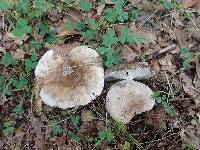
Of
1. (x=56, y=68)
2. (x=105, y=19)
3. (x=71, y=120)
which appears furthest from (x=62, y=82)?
(x=105, y=19)

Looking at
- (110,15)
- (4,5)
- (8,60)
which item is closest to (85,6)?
(110,15)

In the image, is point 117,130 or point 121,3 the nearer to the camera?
point 117,130

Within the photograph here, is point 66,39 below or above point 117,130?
above

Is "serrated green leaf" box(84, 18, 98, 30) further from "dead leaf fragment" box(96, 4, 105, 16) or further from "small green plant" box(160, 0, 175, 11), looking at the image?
"small green plant" box(160, 0, 175, 11)

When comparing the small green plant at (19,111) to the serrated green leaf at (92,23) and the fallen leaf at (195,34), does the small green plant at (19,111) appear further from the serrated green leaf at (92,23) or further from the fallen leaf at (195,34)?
the fallen leaf at (195,34)

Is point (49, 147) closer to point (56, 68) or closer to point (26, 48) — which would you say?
point (56, 68)
